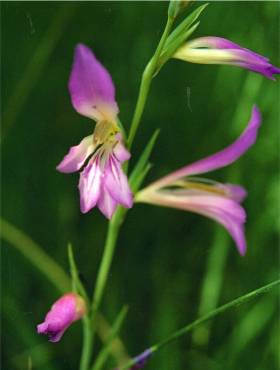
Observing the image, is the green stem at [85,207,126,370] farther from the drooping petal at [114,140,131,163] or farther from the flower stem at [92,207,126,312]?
the drooping petal at [114,140,131,163]

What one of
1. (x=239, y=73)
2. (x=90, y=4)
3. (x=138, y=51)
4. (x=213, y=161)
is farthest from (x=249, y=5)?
(x=213, y=161)

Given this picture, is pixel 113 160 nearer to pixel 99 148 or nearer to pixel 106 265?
pixel 99 148

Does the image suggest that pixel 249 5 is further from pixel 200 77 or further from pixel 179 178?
pixel 179 178

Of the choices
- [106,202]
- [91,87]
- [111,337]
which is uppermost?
[91,87]

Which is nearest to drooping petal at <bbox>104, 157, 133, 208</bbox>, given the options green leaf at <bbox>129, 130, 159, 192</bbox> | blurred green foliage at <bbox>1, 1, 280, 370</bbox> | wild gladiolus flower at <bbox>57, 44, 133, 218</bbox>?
wild gladiolus flower at <bbox>57, 44, 133, 218</bbox>

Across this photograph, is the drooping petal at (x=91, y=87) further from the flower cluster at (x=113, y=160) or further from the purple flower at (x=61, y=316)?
the purple flower at (x=61, y=316)

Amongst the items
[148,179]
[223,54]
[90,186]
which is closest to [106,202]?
[90,186]
